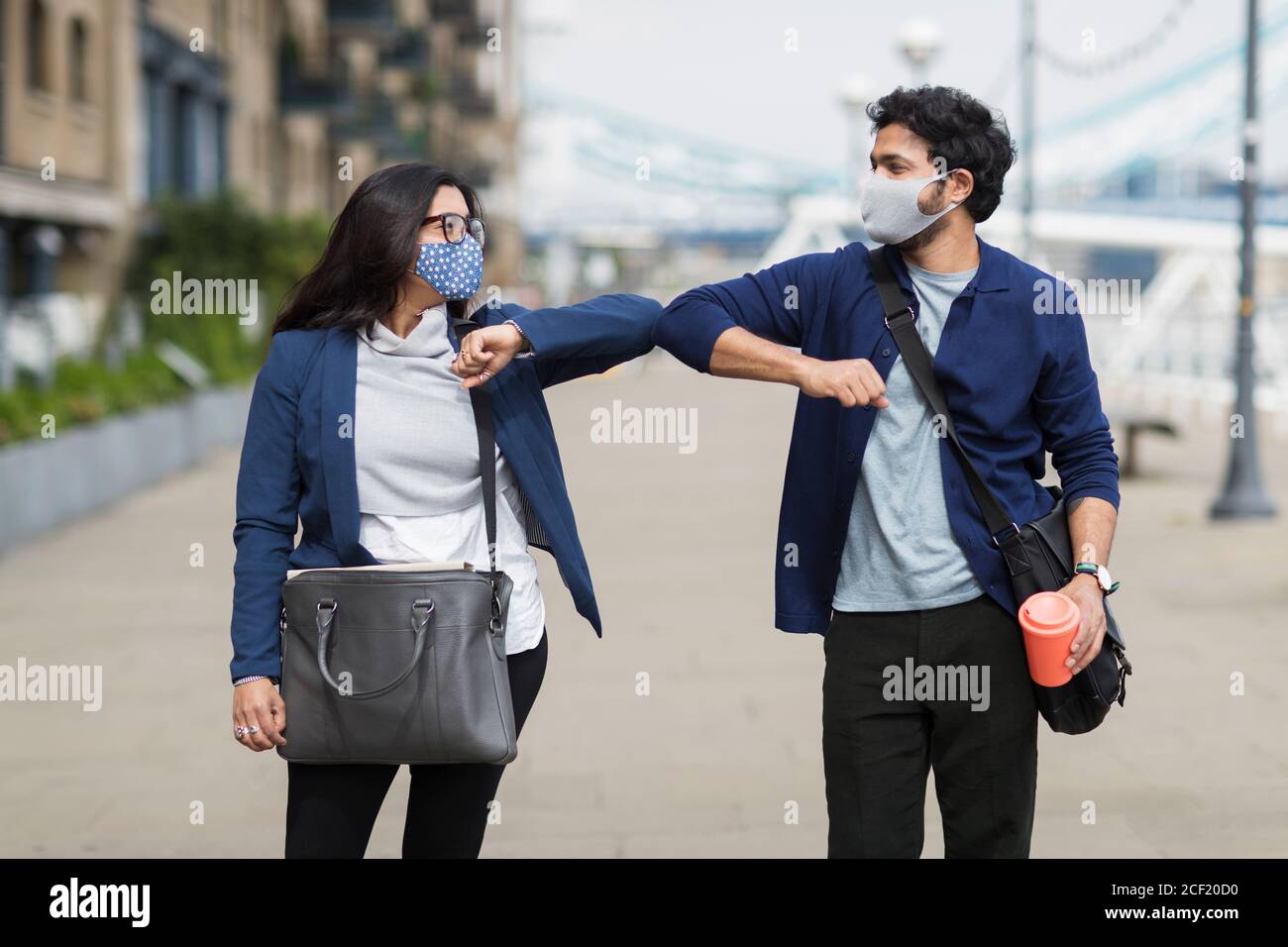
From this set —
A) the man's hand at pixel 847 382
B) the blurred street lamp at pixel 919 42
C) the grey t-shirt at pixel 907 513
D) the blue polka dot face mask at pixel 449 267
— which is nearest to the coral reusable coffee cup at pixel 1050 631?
the grey t-shirt at pixel 907 513

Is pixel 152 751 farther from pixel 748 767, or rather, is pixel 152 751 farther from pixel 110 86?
pixel 110 86

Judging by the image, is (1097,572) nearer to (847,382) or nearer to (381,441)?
(847,382)

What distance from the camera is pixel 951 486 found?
10.5 ft

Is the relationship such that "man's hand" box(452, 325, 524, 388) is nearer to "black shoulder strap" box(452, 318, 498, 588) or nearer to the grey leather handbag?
"black shoulder strap" box(452, 318, 498, 588)

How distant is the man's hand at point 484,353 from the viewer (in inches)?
121

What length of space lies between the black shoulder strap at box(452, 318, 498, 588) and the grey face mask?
75 centimetres

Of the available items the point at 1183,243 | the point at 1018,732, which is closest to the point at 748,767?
the point at 1018,732

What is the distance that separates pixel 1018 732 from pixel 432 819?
1064 millimetres

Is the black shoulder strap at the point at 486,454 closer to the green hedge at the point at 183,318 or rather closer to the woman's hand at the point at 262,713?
the woman's hand at the point at 262,713

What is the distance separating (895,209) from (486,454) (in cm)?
84

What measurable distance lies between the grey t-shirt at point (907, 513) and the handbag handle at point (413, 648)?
81cm

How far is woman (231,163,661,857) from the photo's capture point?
3.12m
